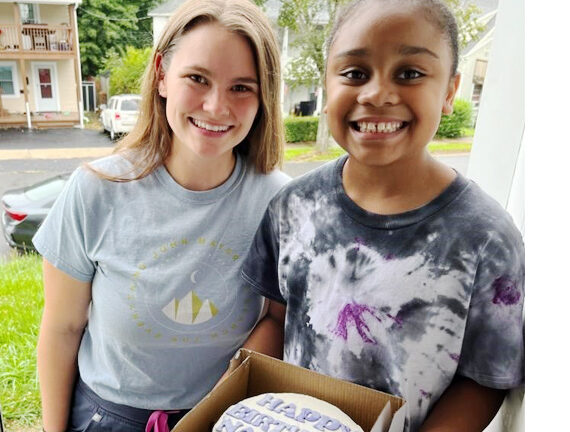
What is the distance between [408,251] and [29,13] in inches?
73.5

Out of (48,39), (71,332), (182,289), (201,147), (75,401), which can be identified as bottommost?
(75,401)

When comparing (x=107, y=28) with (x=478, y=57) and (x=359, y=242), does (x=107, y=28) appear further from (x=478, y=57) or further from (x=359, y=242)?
(x=359, y=242)

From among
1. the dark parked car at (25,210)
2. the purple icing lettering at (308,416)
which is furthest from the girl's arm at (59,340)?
the dark parked car at (25,210)

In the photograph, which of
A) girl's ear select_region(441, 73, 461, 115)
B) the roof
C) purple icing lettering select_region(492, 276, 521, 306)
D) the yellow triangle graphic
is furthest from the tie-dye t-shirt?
the roof

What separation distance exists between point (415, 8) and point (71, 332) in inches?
35.3

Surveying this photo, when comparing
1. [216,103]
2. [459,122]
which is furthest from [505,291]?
[459,122]

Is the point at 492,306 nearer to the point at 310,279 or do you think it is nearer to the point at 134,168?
the point at 310,279

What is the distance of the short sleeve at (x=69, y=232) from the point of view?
3.08ft

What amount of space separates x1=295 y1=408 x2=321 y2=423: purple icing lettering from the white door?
5.96 ft

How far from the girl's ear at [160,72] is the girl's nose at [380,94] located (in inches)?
18.0

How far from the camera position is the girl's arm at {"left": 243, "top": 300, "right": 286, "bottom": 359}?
90 centimetres

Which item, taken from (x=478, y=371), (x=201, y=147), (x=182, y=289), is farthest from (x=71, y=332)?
(x=478, y=371)

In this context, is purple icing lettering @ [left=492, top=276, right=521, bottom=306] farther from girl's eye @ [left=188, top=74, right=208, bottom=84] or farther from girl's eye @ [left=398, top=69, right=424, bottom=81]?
girl's eye @ [left=188, top=74, right=208, bottom=84]
